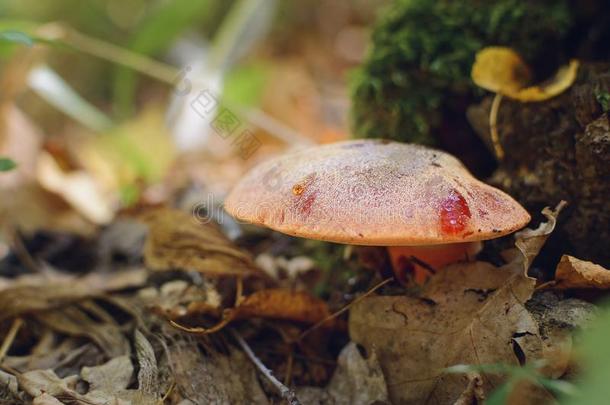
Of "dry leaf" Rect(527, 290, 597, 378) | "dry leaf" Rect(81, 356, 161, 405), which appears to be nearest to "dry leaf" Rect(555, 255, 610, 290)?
"dry leaf" Rect(527, 290, 597, 378)

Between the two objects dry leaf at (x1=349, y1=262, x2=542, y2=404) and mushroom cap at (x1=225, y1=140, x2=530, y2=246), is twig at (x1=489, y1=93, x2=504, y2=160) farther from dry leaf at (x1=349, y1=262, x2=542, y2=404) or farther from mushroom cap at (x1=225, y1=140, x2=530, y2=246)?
dry leaf at (x1=349, y1=262, x2=542, y2=404)

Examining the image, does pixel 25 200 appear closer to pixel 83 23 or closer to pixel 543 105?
pixel 543 105

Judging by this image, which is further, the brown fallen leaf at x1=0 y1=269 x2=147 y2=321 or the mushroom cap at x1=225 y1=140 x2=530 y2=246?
the brown fallen leaf at x1=0 y1=269 x2=147 y2=321

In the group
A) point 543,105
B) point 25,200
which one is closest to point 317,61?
point 25,200

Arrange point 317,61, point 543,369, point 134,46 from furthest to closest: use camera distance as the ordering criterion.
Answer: point 317,61 → point 134,46 → point 543,369

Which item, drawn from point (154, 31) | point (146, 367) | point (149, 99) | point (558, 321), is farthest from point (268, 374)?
point (149, 99)

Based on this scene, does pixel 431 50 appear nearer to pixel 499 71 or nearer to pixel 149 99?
pixel 499 71
